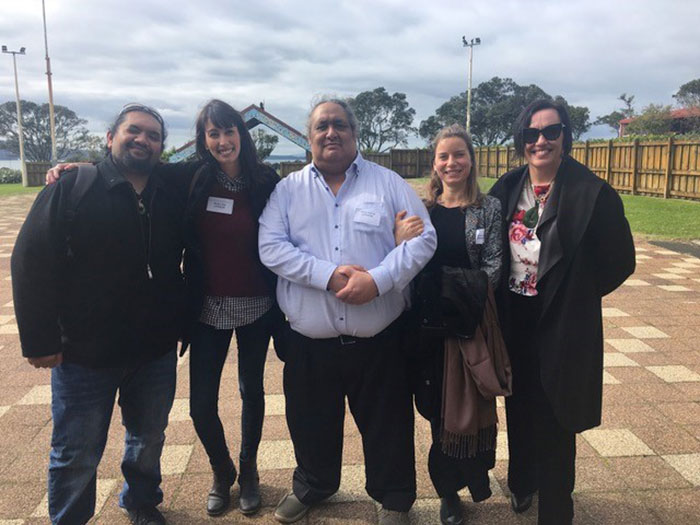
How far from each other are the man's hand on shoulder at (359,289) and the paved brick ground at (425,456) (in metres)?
1.12

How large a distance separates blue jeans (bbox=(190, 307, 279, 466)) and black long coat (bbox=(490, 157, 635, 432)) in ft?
4.22

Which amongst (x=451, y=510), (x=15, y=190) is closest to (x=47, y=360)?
(x=451, y=510)

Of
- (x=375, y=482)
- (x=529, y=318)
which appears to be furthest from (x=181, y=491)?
(x=529, y=318)

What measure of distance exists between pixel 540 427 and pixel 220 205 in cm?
178

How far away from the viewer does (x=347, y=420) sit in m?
3.54

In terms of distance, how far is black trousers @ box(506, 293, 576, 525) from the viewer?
2.36 metres

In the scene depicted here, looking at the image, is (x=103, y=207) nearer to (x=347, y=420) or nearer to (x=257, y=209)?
(x=257, y=209)

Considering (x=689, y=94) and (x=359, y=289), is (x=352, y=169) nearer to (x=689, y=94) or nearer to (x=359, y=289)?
(x=359, y=289)

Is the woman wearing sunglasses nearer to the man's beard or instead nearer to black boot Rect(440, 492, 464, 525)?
black boot Rect(440, 492, 464, 525)

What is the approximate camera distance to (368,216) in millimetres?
2314

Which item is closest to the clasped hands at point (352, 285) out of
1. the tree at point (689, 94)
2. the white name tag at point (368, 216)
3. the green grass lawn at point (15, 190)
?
the white name tag at point (368, 216)

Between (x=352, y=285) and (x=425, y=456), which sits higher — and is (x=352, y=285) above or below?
above

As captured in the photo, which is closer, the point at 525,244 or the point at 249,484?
the point at 525,244

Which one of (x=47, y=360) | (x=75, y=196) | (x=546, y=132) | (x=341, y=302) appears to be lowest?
(x=47, y=360)
